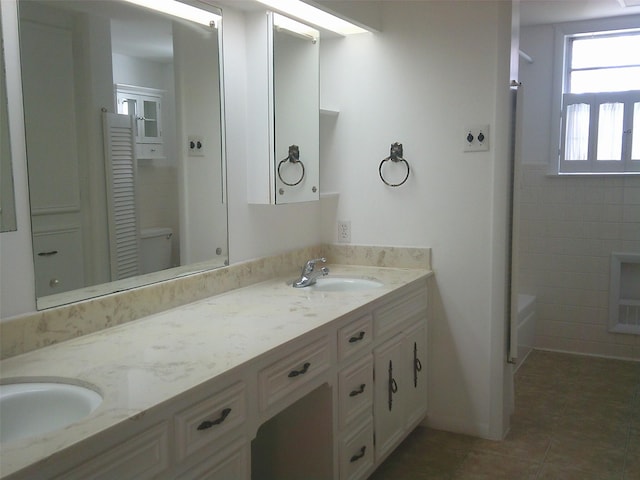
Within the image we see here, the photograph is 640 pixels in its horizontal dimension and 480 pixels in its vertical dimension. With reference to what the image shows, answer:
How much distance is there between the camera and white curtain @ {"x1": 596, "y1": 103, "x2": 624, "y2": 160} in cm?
439

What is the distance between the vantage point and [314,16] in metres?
2.92

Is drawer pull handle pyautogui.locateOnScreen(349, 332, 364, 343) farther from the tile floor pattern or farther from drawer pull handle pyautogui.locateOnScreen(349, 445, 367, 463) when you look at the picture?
the tile floor pattern

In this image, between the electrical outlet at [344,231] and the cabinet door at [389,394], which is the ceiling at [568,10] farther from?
the cabinet door at [389,394]

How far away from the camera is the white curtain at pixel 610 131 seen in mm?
4395

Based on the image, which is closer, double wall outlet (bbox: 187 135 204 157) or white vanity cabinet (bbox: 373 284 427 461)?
double wall outlet (bbox: 187 135 204 157)

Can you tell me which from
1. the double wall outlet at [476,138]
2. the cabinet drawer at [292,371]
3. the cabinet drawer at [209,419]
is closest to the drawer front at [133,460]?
the cabinet drawer at [209,419]

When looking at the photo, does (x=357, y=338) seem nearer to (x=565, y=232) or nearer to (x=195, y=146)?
(x=195, y=146)

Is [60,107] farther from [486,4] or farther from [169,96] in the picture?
[486,4]

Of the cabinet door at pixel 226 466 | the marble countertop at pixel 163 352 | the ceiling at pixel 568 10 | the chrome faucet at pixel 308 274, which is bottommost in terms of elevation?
the cabinet door at pixel 226 466

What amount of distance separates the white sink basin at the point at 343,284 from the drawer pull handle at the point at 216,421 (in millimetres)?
1362

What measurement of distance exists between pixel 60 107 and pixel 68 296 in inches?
22.8

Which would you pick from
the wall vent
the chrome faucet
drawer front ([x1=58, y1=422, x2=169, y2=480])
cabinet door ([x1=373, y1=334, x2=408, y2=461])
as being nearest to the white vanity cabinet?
cabinet door ([x1=373, y1=334, x2=408, y2=461])

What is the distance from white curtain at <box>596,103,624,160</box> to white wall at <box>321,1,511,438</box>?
1.83 meters

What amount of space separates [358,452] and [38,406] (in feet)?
4.41
